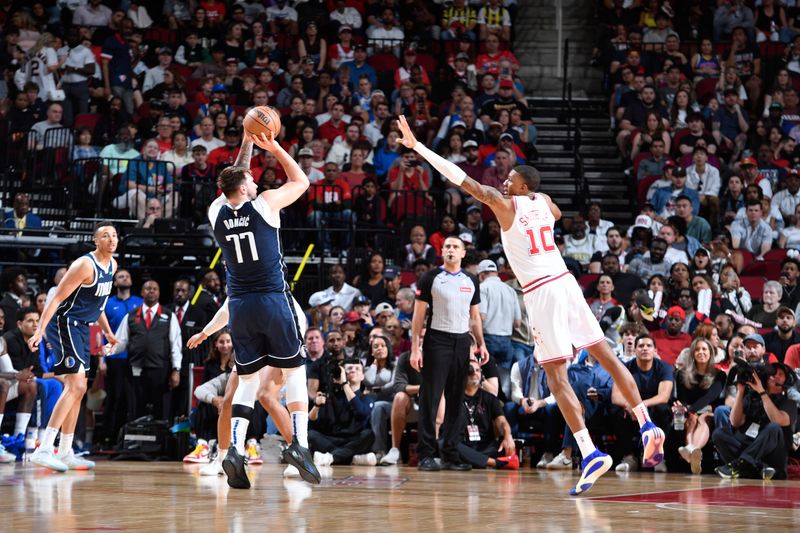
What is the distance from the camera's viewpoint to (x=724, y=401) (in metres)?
11.7

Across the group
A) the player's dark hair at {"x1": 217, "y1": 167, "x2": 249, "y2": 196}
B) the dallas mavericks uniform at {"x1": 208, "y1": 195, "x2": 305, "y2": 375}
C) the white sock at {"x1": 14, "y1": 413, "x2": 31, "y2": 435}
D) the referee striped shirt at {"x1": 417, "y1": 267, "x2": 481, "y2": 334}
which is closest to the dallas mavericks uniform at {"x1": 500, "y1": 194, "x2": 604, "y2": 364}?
the dallas mavericks uniform at {"x1": 208, "y1": 195, "x2": 305, "y2": 375}

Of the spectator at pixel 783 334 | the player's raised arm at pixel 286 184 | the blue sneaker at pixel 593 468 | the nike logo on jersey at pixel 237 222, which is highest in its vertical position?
the player's raised arm at pixel 286 184

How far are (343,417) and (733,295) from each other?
5043mm

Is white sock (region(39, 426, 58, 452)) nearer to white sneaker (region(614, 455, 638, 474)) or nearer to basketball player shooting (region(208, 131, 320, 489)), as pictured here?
basketball player shooting (region(208, 131, 320, 489))

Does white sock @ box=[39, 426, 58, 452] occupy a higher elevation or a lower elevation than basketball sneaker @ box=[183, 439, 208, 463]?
higher

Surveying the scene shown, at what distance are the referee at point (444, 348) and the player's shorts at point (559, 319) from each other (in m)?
2.85

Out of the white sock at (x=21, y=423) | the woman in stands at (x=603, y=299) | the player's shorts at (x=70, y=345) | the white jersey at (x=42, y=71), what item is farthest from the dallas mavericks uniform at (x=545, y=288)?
the white jersey at (x=42, y=71)

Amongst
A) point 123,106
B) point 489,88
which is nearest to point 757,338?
point 489,88

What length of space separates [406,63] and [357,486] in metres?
12.3

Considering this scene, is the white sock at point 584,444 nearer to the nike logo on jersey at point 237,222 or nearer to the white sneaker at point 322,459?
the nike logo on jersey at point 237,222

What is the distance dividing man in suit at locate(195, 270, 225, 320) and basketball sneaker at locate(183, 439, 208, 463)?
2.09m

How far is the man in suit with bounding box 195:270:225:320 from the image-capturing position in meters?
13.9

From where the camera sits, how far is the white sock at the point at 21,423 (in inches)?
494

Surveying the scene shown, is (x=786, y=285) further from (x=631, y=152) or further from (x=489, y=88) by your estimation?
(x=489, y=88)
